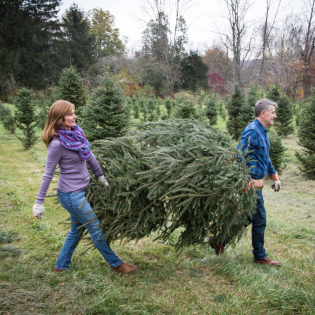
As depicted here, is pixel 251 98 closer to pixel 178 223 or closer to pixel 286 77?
pixel 178 223

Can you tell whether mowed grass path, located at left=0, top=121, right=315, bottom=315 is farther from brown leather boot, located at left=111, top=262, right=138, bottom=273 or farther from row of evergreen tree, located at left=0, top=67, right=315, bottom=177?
row of evergreen tree, located at left=0, top=67, right=315, bottom=177

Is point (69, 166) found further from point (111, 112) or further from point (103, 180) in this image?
point (111, 112)

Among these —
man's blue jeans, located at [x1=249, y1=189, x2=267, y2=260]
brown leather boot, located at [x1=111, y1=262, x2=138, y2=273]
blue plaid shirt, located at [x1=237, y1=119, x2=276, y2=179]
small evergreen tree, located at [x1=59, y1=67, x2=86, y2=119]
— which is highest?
small evergreen tree, located at [x1=59, y1=67, x2=86, y2=119]

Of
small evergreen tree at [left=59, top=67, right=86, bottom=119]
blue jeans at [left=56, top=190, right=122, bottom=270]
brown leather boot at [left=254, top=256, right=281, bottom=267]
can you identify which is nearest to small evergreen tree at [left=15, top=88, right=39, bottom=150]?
small evergreen tree at [left=59, top=67, right=86, bottom=119]

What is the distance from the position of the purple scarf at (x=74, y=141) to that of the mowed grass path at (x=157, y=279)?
1.12 m

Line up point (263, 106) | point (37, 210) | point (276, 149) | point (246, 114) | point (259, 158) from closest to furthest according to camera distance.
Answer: point (37, 210)
point (259, 158)
point (263, 106)
point (276, 149)
point (246, 114)

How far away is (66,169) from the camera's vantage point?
258cm

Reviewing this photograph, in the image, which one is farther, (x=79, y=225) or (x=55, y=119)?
(x=79, y=225)

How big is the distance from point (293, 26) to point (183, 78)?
14.5 meters

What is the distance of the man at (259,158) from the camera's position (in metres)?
3.17

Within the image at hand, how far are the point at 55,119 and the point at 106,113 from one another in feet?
14.9

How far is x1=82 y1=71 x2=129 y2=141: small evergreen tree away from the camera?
696cm

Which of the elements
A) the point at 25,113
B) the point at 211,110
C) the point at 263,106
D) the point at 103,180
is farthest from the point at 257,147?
the point at 211,110

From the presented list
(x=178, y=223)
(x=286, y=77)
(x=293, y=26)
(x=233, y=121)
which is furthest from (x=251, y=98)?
(x=293, y=26)
